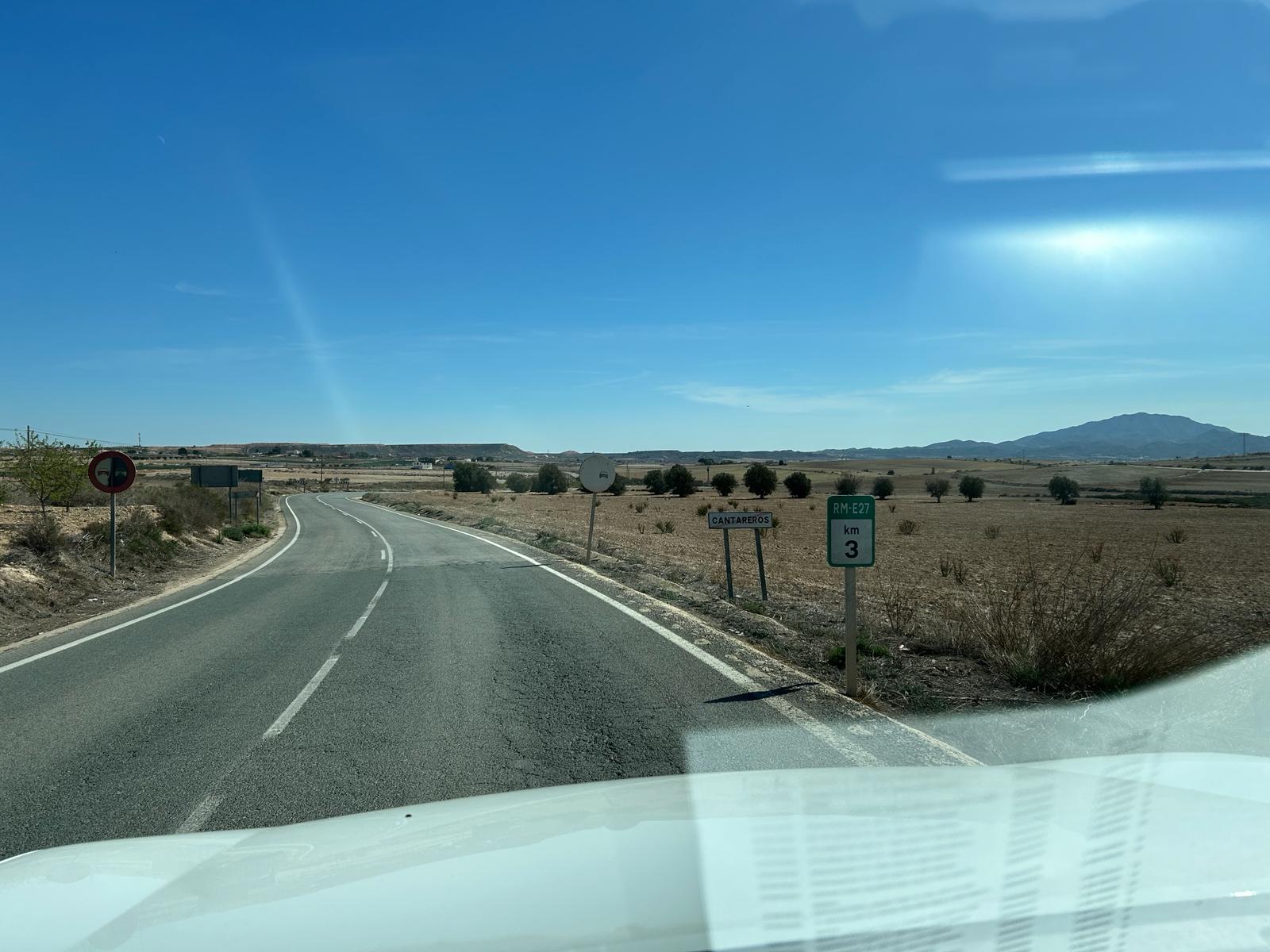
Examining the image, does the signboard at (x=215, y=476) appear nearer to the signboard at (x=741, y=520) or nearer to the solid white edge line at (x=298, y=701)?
the signboard at (x=741, y=520)

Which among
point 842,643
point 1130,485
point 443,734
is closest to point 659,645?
point 842,643

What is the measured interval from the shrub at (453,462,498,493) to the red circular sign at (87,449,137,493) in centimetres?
8235

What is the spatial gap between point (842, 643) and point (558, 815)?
6.04 m

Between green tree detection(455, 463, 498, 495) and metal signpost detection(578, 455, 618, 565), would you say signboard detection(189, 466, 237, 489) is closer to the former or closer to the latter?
metal signpost detection(578, 455, 618, 565)

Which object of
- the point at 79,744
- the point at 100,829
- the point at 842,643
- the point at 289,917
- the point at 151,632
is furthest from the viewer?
the point at 151,632

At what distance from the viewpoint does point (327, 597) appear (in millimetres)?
14727

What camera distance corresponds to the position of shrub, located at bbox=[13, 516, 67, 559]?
15953 mm

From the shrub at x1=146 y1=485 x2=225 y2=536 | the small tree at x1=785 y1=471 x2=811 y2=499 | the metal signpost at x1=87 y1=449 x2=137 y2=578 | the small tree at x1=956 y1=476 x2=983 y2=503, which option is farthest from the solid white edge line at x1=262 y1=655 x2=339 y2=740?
the small tree at x1=785 y1=471 x2=811 y2=499

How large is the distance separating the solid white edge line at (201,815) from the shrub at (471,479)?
312ft

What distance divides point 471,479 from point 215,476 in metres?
63.9

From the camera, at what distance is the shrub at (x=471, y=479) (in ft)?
327

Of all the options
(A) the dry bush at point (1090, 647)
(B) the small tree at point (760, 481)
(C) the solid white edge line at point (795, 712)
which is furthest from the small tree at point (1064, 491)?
(A) the dry bush at point (1090, 647)

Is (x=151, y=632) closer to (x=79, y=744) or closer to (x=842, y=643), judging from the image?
(x=79, y=744)

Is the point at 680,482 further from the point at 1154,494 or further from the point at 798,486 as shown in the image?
the point at 1154,494
